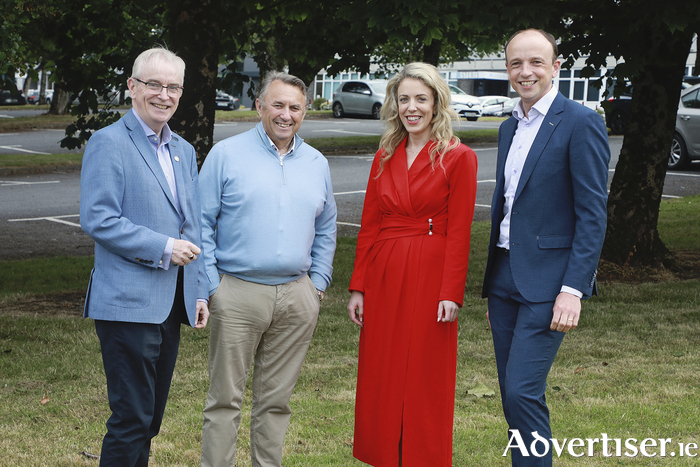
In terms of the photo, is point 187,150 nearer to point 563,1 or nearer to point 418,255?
point 418,255

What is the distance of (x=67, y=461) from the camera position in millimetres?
4000

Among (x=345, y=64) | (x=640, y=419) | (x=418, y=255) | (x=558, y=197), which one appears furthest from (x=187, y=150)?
(x=345, y=64)

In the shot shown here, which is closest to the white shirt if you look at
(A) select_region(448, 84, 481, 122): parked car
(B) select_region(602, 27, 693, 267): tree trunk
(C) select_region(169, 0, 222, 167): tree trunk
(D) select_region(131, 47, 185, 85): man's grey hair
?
(D) select_region(131, 47, 185, 85): man's grey hair

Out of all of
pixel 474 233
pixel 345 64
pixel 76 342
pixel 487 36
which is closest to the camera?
pixel 76 342

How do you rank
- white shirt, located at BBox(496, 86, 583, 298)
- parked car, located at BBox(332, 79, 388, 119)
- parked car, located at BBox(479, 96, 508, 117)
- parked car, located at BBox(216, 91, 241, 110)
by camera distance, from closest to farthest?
white shirt, located at BBox(496, 86, 583, 298) < parked car, located at BBox(332, 79, 388, 119) < parked car, located at BBox(479, 96, 508, 117) < parked car, located at BBox(216, 91, 241, 110)

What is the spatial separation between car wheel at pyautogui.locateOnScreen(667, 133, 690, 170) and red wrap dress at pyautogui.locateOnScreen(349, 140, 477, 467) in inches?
602

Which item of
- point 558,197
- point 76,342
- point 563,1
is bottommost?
point 76,342

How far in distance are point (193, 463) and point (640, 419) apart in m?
2.59

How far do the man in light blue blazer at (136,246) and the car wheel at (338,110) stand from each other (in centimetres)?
3487

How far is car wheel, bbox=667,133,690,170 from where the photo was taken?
1725 centimetres

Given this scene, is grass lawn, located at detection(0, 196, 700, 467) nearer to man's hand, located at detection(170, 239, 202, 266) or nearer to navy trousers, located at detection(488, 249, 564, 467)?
navy trousers, located at detection(488, 249, 564, 467)

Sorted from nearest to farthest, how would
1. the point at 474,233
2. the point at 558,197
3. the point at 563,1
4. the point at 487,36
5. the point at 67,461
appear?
1. the point at 558,197
2. the point at 67,461
3. the point at 487,36
4. the point at 563,1
5. the point at 474,233

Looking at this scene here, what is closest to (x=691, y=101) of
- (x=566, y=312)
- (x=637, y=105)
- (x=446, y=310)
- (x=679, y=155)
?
(x=679, y=155)

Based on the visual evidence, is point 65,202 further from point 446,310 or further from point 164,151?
point 446,310
